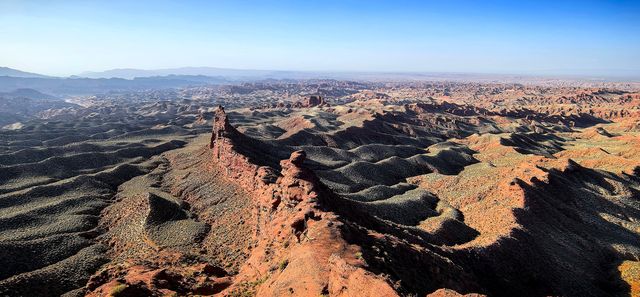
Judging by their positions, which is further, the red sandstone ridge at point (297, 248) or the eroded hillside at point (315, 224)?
the eroded hillside at point (315, 224)

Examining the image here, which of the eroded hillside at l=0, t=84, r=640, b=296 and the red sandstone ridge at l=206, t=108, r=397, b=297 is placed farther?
the eroded hillside at l=0, t=84, r=640, b=296

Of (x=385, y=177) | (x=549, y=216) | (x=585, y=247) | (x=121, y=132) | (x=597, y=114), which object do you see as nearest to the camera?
(x=585, y=247)

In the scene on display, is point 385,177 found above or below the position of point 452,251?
below

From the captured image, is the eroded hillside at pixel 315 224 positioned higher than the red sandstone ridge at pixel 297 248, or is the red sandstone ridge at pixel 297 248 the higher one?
the red sandstone ridge at pixel 297 248

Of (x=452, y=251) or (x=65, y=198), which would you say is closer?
(x=452, y=251)

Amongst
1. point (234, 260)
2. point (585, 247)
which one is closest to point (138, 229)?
point (234, 260)

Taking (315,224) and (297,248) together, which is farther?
(315,224)

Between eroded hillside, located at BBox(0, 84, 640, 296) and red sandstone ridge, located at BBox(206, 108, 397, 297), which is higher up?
red sandstone ridge, located at BBox(206, 108, 397, 297)

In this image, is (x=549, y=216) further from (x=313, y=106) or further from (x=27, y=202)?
(x=313, y=106)

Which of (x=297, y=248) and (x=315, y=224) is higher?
(x=315, y=224)

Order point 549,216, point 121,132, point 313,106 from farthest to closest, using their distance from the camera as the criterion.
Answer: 1. point 313,106
2. point 121,132
3. point 549,216

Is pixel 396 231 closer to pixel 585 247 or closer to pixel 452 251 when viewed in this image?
pixel 452 251
